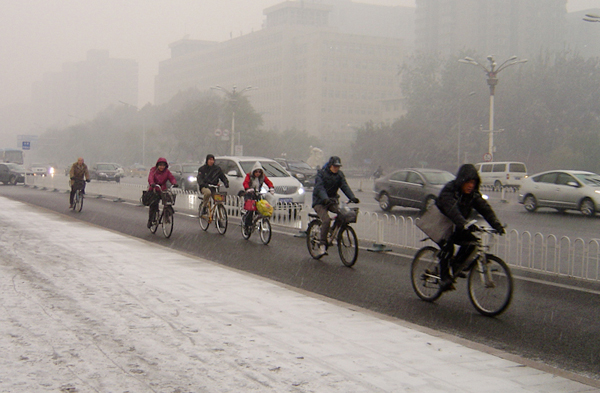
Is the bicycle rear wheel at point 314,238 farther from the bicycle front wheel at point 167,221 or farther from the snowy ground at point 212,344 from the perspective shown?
the bicycle front wheel at point 167,221

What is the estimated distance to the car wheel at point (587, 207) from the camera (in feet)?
68.1

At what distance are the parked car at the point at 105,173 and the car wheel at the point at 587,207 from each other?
35979 mm

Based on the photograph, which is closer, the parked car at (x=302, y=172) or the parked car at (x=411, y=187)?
the parked car at (x=411, y=187)

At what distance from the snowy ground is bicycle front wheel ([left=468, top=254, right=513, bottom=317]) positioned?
4.11ft

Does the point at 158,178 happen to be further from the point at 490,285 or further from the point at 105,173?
the point at 105,173

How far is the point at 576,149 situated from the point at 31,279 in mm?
58730

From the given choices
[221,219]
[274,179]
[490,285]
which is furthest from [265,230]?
[490,285]

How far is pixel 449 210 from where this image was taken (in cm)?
714

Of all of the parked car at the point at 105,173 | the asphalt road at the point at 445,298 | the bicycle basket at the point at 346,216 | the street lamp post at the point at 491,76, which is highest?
the street lamp post at the point at 491,76

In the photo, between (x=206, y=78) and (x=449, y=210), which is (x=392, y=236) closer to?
(x=449, y=210)

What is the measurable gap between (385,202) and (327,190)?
12.4 meters

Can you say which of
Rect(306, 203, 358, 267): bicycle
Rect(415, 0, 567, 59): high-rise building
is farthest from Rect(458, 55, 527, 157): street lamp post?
Rect(415, 0, 567, 59): high-rise building

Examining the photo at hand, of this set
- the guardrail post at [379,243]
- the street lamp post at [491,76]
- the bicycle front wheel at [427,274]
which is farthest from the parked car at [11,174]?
the bicycle front wheel at [427,274]

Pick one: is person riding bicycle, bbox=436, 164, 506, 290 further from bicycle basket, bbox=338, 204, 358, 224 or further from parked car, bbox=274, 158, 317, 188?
parked car, bbox=274, 158, 317, 188
